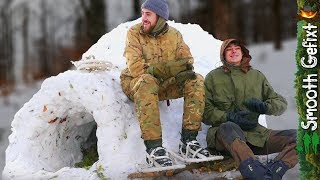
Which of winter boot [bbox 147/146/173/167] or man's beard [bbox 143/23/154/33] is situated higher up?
man's beard [bbox 143/23/154/33]

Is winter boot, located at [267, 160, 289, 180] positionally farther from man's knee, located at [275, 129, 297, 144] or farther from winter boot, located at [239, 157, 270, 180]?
man's knee, located at [275, 129, 297, 144]

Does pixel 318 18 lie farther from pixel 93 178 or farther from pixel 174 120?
pixel 93 178

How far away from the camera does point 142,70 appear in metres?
4.86

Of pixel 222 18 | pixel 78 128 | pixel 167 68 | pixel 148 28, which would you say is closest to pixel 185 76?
pixel 167 68

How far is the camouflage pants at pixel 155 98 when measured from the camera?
4664mm

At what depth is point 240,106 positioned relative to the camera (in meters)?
5.03

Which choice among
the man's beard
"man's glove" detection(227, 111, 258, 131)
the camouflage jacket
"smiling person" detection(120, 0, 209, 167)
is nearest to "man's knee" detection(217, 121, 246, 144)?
"man's glove" detection(227, 111, 258, 131)

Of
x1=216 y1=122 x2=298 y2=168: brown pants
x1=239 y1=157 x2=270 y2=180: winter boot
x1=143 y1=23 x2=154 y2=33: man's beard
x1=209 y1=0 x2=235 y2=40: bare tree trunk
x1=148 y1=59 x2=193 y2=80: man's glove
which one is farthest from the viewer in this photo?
x1=209 y1=0 x2=235 y2=40: bare tree trunk

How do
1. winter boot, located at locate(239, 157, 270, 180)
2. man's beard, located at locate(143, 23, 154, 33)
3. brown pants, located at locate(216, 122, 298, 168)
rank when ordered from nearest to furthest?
1. winter boot, located at locate(239, 157, 270, 180)
2. brown pants, located at locate(216, 122, 298, 168)
3. man's beard, located at locate(143, 23, 154, 33)

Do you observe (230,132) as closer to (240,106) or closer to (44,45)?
(240,106)

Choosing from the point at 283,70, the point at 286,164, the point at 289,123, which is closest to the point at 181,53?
the point at 286,164

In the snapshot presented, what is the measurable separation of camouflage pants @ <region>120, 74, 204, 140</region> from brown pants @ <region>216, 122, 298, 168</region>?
0.25 meters

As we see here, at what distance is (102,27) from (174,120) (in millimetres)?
5992

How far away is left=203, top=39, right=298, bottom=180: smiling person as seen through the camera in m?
4.82
